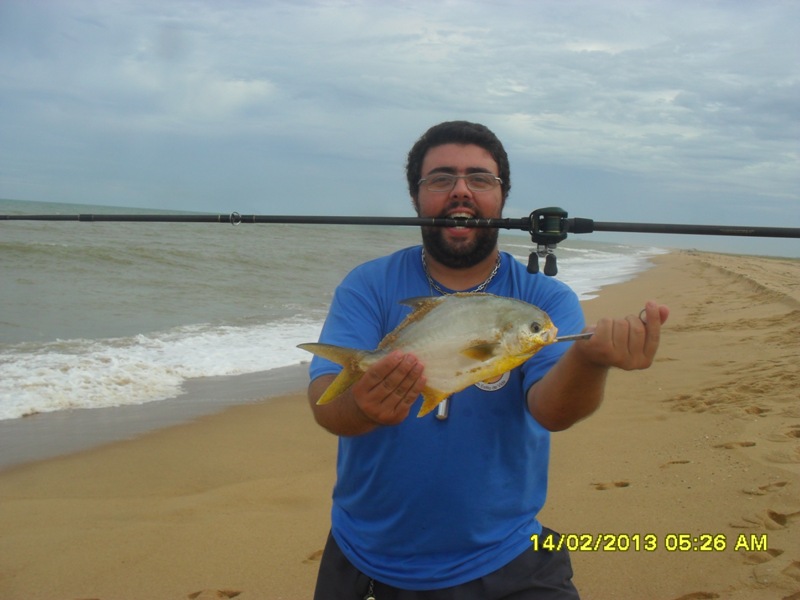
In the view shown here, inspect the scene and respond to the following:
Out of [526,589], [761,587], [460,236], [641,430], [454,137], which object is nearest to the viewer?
[526,589]

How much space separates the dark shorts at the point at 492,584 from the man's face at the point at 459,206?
1.08m

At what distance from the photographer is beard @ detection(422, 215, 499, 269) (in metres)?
2.61

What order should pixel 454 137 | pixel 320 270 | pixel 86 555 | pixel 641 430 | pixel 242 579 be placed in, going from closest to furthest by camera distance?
pixel 454 137 < pixel 242 579 < pixel 86 555 < pixel 641 430 < pixel 320 270

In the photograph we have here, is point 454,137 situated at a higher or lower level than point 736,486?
higher

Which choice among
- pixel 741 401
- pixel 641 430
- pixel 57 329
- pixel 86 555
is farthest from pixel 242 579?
pixel 57 329

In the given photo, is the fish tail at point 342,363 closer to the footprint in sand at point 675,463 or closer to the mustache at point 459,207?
the mustache at point 459,207

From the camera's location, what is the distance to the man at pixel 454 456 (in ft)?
7.91

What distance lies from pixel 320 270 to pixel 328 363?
20433 mm

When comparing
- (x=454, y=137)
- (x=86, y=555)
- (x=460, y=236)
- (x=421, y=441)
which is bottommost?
(x=86, y=555)

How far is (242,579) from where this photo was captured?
3834 mm

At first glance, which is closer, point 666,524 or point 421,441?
point 421,441

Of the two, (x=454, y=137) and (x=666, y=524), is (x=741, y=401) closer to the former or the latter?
(x=666, y=524)

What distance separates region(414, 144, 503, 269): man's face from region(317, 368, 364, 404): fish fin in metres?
0.72
